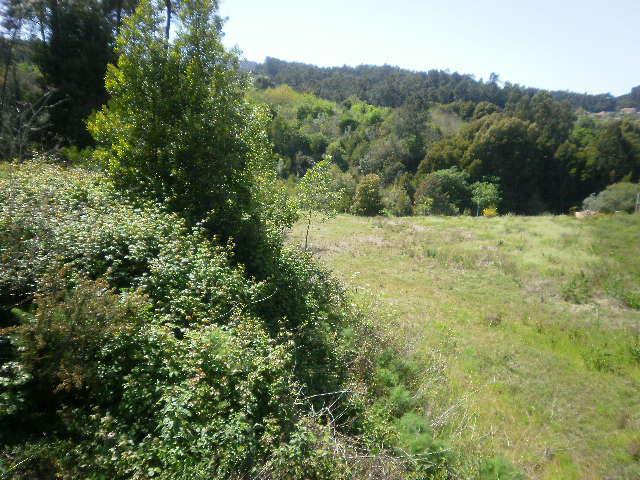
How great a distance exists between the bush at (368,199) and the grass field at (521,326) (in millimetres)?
10119

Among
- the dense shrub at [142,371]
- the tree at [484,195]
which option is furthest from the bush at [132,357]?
the tree at [484,195]

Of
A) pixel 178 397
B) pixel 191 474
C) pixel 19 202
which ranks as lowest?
pixel 191 474

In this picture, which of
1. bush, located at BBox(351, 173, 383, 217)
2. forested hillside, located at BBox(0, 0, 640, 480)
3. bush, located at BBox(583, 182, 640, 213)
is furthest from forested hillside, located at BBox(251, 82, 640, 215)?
forested hillside, located at BBox(0, 0, 640, 480)

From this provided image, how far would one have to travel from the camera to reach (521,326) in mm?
14414

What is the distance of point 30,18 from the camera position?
59.1 ft

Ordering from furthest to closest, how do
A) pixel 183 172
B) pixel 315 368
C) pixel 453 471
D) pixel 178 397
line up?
pixel 183 172 → pixel 315 368 → pixel 453 471 → pixel 178 397

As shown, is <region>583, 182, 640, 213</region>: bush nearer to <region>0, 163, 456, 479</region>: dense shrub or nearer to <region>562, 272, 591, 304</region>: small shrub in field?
<region>562, 272, 591, 304</region>: small shrub in field

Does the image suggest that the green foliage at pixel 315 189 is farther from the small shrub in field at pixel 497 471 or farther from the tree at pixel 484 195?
the tree at pixel 484 195

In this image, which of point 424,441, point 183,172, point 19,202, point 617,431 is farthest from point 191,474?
Answer: point 617,431

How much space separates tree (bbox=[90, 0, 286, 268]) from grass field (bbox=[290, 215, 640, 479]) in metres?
5.37

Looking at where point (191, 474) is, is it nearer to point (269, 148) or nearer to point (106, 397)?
point (106, 397)

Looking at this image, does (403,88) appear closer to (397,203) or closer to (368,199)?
(397,203)

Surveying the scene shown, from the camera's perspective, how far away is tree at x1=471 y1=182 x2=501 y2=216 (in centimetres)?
4697

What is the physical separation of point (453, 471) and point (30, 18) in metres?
23.9
